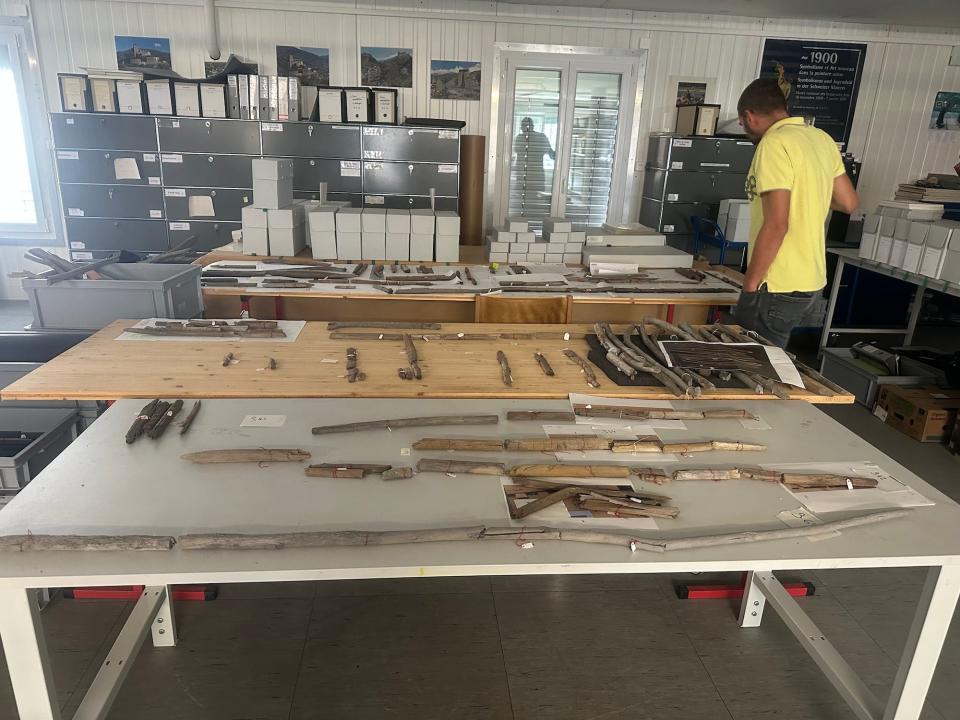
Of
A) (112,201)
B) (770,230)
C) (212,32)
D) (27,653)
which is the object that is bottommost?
(27,653)

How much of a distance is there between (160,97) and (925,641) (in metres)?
6.36

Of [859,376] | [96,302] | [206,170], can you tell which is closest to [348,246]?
[96,302]

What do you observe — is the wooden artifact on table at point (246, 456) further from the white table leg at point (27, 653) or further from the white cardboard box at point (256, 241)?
the white cardboard box at point (256, 241)

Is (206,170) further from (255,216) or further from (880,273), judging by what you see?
(880,273)

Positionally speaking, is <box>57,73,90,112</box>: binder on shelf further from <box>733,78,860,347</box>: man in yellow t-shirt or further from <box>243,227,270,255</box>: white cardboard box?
<box>733,78,860,347</box>: man in yellow t-shirt

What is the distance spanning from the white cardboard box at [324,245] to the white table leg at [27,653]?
3441 millimetres

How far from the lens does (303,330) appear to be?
290 centimetres

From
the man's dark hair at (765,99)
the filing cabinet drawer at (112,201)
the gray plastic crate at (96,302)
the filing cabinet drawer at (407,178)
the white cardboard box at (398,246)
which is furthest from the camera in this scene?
the filing cabinet drawer at (407,178)

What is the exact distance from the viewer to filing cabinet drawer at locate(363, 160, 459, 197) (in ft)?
19.7

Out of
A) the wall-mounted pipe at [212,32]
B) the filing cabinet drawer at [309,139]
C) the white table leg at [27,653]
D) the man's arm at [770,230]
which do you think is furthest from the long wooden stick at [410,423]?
the wall-mounted pipe at [212,32]

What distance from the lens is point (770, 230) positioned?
293cm

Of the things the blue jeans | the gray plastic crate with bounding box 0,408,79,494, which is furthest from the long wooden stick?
the blue jeans

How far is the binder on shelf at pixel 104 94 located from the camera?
5.60m

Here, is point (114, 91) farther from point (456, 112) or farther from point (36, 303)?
point (36, 303)
